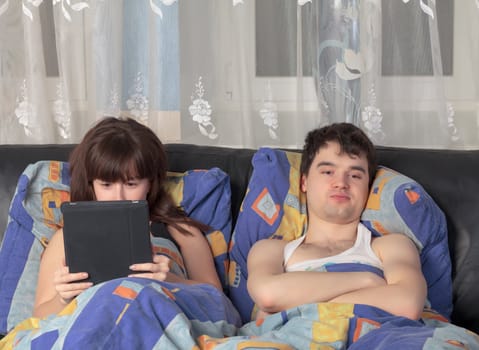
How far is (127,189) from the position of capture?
186 cm

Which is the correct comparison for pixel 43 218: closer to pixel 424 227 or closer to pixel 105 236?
pixel 105 236

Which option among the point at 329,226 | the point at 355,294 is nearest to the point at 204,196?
the point at 329,226

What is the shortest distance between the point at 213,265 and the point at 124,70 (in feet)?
2.55

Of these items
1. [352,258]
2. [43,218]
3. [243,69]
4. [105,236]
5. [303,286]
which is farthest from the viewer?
[243,69]

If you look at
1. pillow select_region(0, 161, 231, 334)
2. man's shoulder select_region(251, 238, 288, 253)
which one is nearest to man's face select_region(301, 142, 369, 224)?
man's shoulder select_region(251, 238, 288, 253)

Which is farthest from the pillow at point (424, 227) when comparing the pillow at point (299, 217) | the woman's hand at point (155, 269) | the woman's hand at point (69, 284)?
the woman's hand at point (69, 284)

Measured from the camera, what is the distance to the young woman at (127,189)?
1.84m

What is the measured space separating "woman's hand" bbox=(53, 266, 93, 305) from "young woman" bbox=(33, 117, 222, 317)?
3 cm

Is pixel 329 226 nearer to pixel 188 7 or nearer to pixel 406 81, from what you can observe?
pixel 406 81

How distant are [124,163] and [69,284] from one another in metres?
0.32

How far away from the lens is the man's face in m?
1.90

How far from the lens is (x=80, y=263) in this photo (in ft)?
5.49

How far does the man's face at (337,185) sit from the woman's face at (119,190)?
41 centimetres

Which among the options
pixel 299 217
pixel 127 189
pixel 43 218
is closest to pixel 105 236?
pixel 127 189
